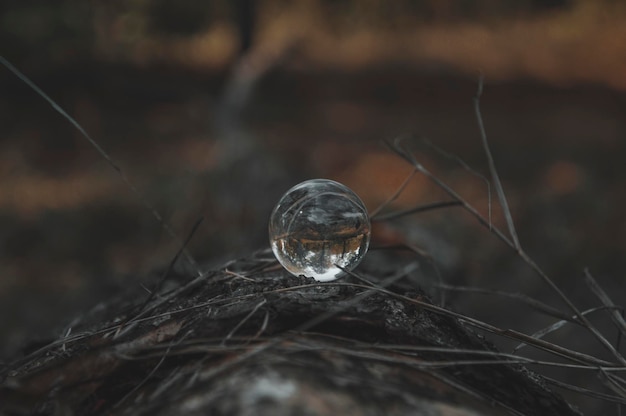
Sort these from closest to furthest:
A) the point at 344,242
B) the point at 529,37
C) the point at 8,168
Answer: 1. the point at 344,242
2. the point at 8,168
3. the point at 529,37

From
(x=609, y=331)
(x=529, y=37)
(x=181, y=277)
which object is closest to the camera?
(x=181, y=277)

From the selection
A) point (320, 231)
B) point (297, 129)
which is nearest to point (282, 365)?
point (320, 231)

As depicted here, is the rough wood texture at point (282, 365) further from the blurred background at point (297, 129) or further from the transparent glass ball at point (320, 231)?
the blurred background at point (297, 129)

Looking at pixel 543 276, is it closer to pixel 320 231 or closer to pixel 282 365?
pixel 320 231

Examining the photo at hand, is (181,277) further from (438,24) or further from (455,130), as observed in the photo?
(438,24)

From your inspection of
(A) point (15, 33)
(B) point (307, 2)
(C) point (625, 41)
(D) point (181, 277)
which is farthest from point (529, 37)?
(D) point (181, 277)

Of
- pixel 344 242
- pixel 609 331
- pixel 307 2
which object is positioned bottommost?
pixel 609 331

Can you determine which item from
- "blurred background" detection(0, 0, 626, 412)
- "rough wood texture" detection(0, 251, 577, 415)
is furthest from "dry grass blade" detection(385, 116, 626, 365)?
"blurred background" detection(0, 0, 626, 412)
